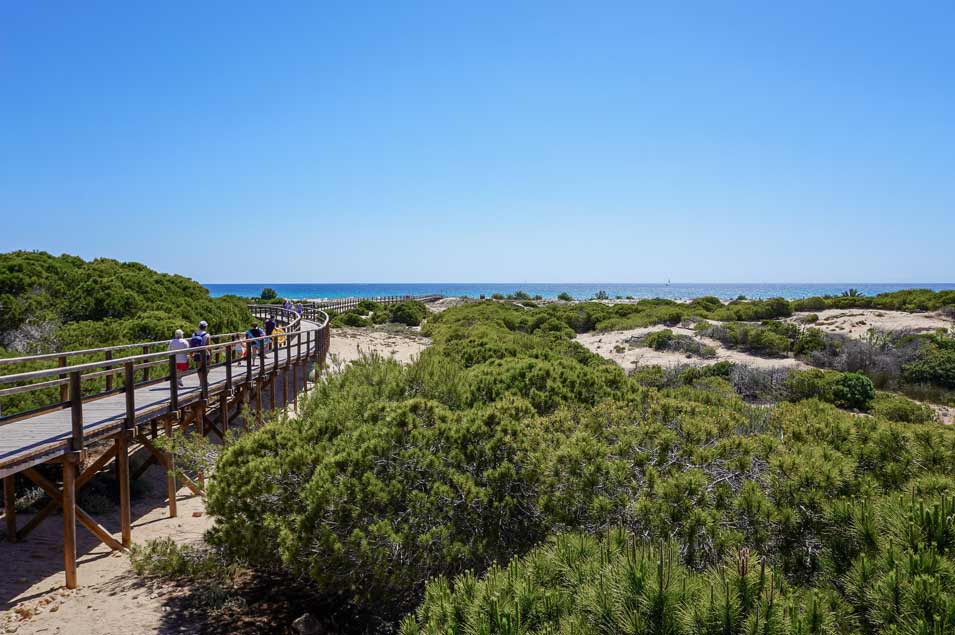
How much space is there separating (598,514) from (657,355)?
2026 cm

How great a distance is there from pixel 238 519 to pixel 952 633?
571 cm

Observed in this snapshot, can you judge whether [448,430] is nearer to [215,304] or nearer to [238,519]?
[238,519]

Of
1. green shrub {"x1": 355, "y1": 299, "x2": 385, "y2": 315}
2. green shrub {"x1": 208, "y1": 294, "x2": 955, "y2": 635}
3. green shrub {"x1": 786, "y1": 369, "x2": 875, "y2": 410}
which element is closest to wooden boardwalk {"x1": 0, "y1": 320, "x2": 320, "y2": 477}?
green shrub {"x1": 208, "y1": 294, "x2": 955, "y2": 635}

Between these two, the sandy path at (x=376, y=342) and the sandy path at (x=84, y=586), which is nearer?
the sandy path at (x=84, y=586)

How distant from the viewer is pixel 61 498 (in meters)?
7.28

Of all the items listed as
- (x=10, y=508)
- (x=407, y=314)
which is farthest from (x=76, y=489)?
(x=407, y=314)

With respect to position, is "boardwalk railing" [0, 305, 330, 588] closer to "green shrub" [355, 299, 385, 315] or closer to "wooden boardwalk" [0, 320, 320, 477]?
"wooden boardwalk" [0, 320, 320, 477]

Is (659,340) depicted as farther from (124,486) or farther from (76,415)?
(76,415)

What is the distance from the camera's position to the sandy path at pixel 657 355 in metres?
21.6

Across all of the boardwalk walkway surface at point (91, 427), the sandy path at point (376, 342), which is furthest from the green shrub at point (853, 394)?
the sandy path at point (376, 342)

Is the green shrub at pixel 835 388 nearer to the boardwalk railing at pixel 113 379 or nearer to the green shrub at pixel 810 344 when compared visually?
the green shrub at pixel 810 344

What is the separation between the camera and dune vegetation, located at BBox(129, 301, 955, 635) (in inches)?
113

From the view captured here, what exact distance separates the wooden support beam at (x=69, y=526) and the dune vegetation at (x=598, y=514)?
1.09 m

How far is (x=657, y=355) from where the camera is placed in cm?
2395
